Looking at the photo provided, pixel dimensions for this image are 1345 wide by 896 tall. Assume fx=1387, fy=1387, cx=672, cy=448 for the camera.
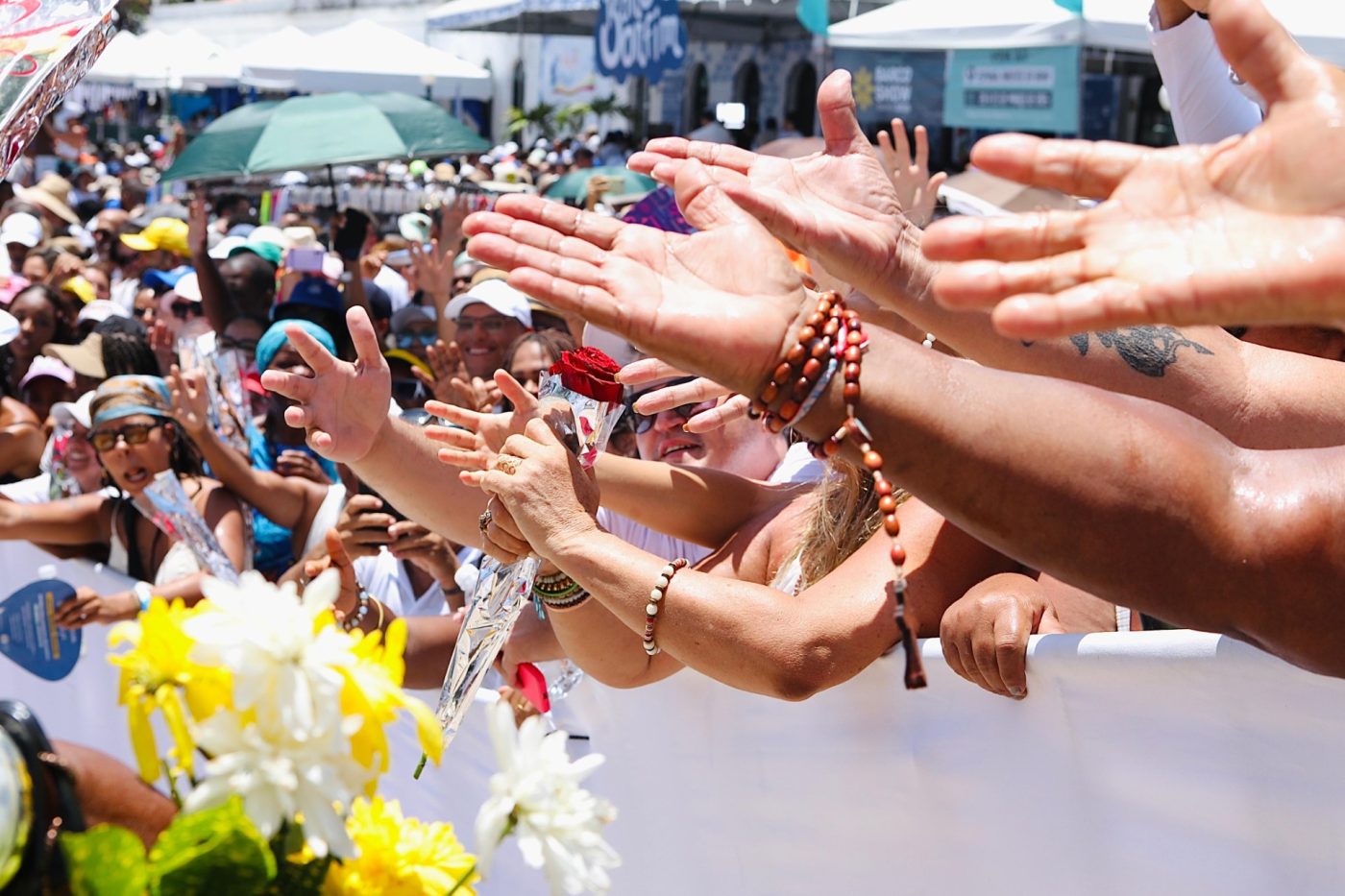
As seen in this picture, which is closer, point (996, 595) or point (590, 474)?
point (996, 595)

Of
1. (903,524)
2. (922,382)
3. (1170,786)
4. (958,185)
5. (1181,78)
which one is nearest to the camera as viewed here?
(922,382)

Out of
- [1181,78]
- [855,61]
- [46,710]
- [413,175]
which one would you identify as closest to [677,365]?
[1181,78]

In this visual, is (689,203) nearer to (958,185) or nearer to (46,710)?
(46,710)

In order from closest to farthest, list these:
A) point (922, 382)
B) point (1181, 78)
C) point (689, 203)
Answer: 1. point (922, 382)
2. point (689, 203)
3. point (1181, 78)

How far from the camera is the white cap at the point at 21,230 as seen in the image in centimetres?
1009

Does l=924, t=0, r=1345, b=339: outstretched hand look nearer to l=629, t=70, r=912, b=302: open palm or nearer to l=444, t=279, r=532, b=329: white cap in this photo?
l=629, t=70, r=912, b=302: open palm

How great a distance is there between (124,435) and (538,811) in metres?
3.29

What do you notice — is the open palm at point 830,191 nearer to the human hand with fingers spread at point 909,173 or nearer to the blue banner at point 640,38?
the human hand with fingers spread at point 909,173

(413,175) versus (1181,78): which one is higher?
(1181,78)

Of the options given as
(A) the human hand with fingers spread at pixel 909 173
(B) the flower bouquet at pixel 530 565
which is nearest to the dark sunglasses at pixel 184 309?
(A) the human hand with fingers spread at pixel 909 173

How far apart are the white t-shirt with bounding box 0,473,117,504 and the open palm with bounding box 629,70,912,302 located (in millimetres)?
3386

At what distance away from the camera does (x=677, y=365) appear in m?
1.62

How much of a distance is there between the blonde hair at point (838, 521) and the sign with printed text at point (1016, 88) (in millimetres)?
8153

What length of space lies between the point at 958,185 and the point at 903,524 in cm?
769
